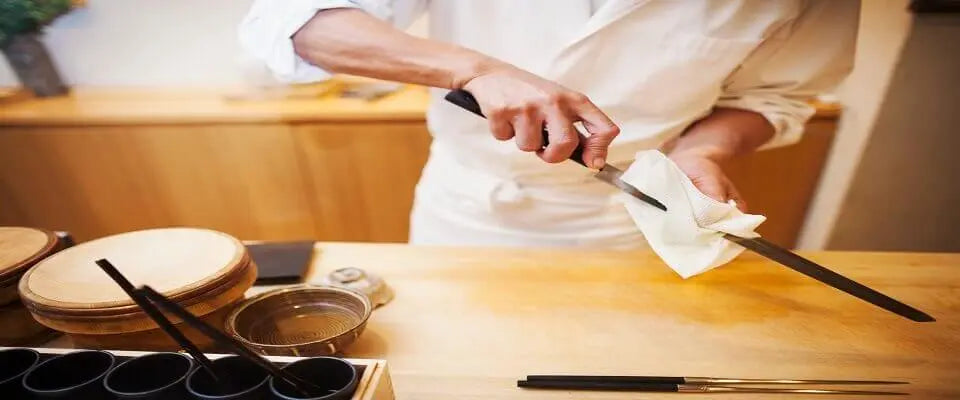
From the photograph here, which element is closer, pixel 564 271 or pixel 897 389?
pixel 897 389

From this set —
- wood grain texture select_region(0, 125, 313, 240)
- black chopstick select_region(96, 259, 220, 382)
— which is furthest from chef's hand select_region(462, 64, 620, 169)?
wood grain texture select_region(0, 125, 313, 240)

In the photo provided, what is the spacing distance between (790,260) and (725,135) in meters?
0.51

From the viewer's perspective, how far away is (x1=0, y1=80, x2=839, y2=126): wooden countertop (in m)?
2.20

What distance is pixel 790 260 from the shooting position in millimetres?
800

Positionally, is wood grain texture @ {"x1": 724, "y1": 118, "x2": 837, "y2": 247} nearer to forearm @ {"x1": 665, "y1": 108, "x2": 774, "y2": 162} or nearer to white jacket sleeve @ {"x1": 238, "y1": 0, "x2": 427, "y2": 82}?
forearm @ {"x1": 665, "y1": 108, "x2": 774, "y2": 162}

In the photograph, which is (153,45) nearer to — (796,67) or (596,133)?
Result: (596,133)

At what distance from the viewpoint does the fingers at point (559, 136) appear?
2.60ft

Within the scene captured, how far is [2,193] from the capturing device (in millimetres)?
2305

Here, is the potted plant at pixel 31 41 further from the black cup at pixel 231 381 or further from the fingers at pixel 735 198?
the fingers at pixel 735 198

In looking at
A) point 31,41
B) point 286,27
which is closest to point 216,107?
point 31,41

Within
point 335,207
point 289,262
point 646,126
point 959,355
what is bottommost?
point 335,207

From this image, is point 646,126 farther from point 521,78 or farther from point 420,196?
point 420,196

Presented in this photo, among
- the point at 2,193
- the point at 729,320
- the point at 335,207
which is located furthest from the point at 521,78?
the point at 2,193

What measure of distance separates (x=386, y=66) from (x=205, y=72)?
1923 millimetres
